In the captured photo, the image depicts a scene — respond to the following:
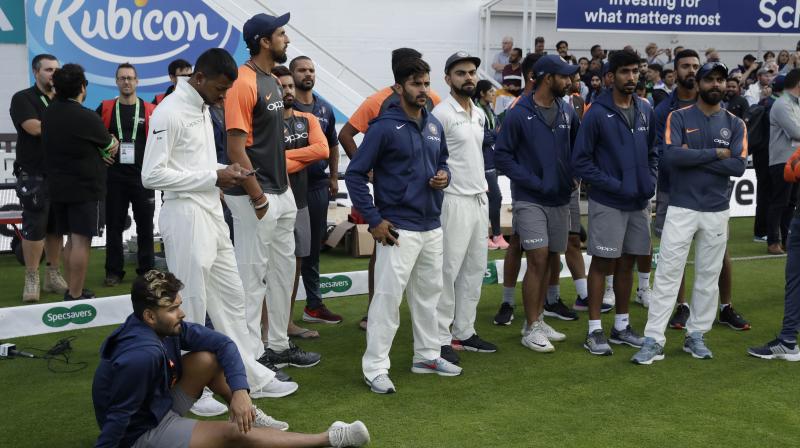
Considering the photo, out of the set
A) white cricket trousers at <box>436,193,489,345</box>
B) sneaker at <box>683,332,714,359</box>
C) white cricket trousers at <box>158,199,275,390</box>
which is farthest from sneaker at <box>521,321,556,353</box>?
white cricket trousers at <box>158,199,275,390</box>

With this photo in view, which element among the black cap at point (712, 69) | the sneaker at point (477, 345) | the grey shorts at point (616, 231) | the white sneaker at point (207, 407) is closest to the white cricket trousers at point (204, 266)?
the white sneaker at point (207, 407)

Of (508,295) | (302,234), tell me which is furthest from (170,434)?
(508,295)

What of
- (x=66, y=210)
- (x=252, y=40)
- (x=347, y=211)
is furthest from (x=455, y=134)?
(x=347, y=211)

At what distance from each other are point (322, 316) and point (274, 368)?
1.57m

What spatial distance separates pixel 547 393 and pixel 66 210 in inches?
185

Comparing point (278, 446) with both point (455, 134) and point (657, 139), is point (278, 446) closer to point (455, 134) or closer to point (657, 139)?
point (455, 134)

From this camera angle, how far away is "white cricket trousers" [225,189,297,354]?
582 cm

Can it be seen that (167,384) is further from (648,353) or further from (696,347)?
(696,347)

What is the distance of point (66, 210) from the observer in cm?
821

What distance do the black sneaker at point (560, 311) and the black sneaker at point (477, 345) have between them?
1.21m

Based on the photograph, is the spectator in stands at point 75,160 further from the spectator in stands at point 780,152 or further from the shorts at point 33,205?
the spectator in stands at point 780,152

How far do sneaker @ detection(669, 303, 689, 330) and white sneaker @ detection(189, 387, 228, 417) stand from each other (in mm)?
3872

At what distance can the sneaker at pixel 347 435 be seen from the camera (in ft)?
15.4

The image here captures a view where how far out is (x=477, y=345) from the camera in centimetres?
675
